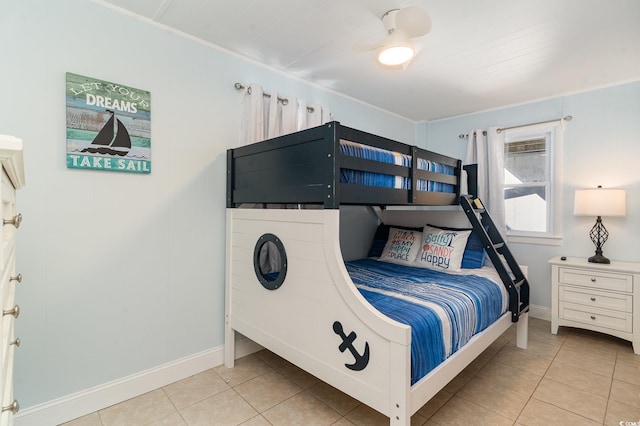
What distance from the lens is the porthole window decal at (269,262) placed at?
6.05 ft

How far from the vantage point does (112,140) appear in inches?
72.4

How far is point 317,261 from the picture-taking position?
164 centimetres

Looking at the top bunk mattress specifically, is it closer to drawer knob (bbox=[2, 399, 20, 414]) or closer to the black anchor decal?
the black anchor decal

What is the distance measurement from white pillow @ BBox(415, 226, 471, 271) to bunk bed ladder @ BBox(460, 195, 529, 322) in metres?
0.17

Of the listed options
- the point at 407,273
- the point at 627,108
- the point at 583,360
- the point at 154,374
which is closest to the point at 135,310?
the point at 154,374

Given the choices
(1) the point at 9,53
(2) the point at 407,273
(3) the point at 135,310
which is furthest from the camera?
(2) the point at 407,273

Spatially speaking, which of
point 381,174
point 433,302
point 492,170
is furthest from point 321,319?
point 492,170

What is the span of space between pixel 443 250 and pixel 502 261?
0.46 m

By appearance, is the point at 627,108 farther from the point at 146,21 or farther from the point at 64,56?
the point at 64,56

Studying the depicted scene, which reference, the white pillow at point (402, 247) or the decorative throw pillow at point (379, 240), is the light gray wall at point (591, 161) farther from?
the decorative throw pillow at point (379, 240)

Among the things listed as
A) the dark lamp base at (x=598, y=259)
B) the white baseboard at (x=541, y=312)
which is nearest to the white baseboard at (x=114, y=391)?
the white baseboard at (x=541, y=312)

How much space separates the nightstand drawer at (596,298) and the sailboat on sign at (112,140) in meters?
3.69

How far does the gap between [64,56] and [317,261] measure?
1749 mm

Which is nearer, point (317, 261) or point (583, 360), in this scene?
point (317, 261)
